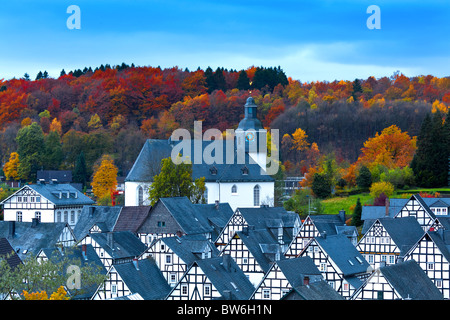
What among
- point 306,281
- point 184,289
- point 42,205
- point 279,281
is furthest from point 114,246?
point 42,205

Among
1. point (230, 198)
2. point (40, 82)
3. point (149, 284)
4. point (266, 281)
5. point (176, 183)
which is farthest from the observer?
point (40, 82)

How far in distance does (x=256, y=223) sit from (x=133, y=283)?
18144 millimetres

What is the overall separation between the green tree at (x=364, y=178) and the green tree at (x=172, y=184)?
51.8 ft

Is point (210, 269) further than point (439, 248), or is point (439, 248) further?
point (439, 248)

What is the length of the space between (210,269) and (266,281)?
290 centimetres

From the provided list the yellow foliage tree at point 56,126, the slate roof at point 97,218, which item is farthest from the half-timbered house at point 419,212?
the yellow foliage tree at point 56,126

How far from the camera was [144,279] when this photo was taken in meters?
35.8

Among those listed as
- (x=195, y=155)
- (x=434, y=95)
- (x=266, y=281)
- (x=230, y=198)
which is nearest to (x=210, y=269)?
(x=266, y=281)

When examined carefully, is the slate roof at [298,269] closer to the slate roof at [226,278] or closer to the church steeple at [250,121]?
the slate roof at [226,278]

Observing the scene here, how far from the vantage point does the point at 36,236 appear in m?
48.8

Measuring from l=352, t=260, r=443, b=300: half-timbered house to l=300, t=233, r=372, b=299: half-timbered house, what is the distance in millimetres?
4033

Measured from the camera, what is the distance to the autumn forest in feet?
266
